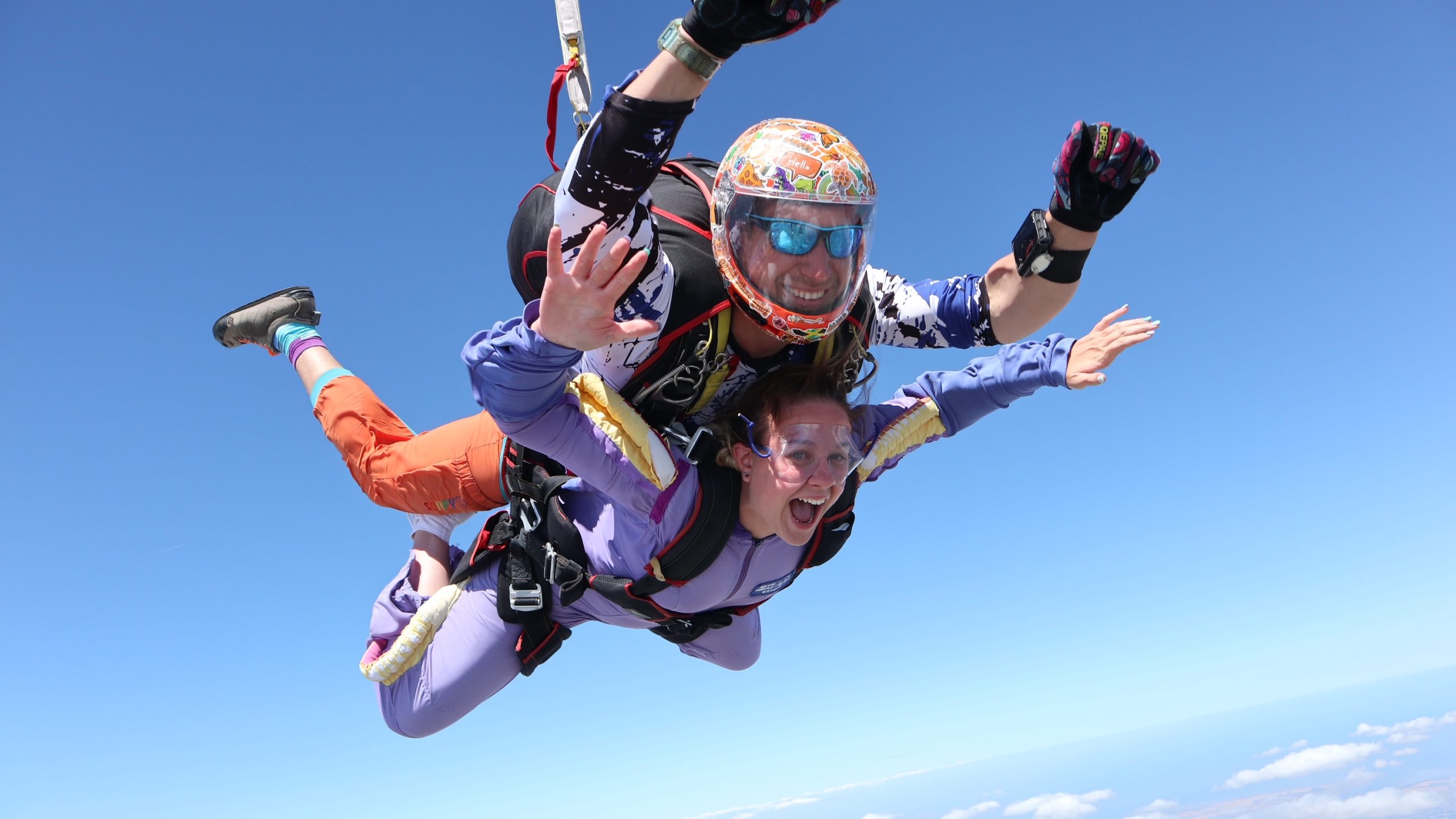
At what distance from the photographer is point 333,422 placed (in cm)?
386

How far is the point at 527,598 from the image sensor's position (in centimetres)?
373

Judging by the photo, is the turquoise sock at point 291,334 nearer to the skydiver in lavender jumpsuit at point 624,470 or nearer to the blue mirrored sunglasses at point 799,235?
the skydiver in lavender jumpsuit at point 624,470

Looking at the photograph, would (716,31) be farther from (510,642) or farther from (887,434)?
(510,642)

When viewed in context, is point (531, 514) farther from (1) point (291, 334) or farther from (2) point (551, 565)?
(1) point (291, 334)

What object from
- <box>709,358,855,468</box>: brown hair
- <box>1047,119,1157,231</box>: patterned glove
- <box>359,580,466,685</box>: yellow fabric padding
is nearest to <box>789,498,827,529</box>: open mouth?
<box>709,358,855,468</box>: brown hair

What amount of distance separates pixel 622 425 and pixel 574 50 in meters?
1.22

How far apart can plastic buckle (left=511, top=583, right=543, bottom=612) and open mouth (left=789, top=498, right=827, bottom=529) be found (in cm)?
107

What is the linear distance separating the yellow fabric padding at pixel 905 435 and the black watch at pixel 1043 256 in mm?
609

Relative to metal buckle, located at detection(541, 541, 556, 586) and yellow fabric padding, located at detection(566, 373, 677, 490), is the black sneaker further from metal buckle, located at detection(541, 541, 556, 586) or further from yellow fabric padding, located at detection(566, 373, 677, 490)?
yellow fabric padding, located at detection(566, 373, 677, 490)

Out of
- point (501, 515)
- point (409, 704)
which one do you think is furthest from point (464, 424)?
point (409, 704)

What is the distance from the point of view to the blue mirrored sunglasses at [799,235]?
2.91 meters

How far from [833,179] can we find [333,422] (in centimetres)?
221

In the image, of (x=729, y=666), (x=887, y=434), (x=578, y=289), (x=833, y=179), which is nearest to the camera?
(x=578, y=289)

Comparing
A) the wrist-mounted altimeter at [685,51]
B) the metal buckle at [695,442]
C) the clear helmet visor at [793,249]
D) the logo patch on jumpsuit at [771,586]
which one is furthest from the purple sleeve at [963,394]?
the wrist-mounted altimeter at [685,51]
